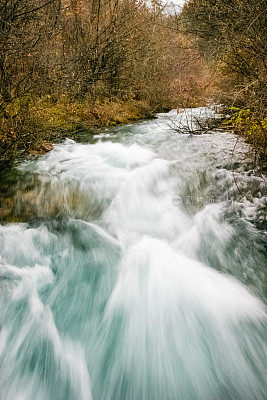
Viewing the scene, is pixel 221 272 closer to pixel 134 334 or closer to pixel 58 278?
pixel 134 334

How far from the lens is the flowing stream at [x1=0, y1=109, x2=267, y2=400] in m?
2.11

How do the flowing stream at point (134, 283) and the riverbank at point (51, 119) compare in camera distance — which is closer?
the flowing stream at point (134, 283)

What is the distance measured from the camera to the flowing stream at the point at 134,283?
2109mm

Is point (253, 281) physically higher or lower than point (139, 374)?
higher

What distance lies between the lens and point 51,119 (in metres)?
7.30

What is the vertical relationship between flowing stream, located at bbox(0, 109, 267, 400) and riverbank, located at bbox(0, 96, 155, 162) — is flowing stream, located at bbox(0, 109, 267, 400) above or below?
below

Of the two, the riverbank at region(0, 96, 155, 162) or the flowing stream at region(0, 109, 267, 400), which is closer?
the flowing stream at region(0, 109, 267, 400)

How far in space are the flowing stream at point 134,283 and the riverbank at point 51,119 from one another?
2.00 feet

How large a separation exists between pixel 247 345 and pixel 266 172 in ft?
11.3

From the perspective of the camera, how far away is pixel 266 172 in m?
4.66

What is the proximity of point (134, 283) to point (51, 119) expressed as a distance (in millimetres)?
6167

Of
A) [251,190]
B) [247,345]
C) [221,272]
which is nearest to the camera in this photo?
[247,345]

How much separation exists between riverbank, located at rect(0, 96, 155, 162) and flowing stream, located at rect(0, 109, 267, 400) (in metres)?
0.61

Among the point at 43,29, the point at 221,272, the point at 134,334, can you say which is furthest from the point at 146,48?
the point at 134,334
